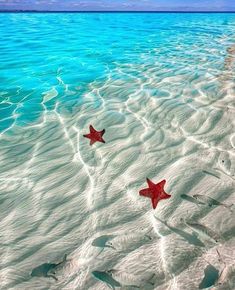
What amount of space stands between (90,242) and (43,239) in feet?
1.36

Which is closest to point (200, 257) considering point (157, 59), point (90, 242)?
point (90, 242)

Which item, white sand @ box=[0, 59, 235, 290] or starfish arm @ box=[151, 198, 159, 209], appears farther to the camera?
starfish arm @ box=[151, 198, 159, 209]

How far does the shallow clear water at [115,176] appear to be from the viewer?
203cm

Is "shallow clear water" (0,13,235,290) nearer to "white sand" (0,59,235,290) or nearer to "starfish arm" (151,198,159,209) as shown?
"white sand" (0,59,235,290)

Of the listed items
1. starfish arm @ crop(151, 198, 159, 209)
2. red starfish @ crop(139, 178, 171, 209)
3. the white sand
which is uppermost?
red starfish @ crop(139, 178, 171, 209)

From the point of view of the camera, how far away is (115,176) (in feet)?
9.84

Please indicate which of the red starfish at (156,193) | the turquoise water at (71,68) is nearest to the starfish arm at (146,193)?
the red starfish at (156,193)

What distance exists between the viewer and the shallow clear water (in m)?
2.03

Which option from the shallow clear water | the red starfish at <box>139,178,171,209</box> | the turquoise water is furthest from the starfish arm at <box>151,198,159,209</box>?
the turquoise water

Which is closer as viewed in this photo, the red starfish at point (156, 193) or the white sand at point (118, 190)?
the white sand at point (118, 190)

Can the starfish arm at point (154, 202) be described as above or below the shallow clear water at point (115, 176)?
above

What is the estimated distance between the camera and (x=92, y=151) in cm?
347

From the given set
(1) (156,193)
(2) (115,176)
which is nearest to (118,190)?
(2) (115,176)

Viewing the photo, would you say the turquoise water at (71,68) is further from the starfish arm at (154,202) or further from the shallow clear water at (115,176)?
the starfish arm at (154,202)
